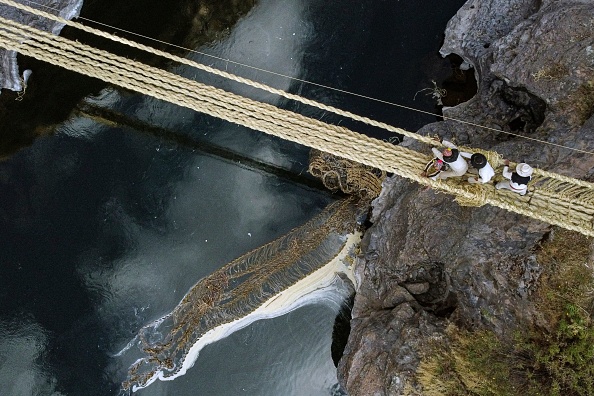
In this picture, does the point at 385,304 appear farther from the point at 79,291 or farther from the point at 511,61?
the point at 79,291

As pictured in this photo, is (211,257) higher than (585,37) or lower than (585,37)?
lower

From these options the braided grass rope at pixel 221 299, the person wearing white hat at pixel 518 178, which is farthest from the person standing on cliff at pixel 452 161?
the braided grass rope at pixel 221 299

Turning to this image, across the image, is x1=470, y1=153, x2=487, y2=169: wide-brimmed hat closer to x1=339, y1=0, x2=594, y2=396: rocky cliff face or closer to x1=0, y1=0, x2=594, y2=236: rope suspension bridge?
x1=0, y1=0, x2=594, y2=236: rope suspension bridge

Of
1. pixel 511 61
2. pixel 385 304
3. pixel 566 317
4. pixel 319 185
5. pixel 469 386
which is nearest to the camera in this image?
pixel 566 317

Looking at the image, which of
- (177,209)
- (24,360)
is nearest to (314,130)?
(177,209)

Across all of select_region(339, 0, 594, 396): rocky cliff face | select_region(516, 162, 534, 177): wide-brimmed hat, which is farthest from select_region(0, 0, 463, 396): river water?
select_region(516, 162, 534, 177): wide-brimmed hat

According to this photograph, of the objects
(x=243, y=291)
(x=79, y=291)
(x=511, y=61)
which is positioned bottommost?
(x=79, y=291)

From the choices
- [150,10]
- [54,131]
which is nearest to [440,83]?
[150,10]
